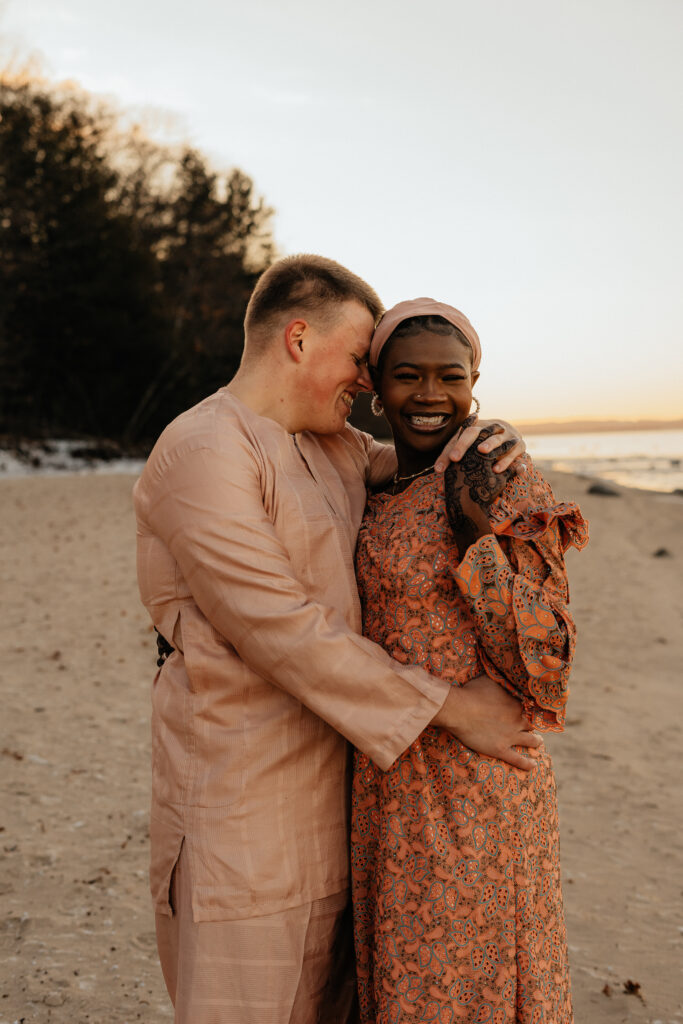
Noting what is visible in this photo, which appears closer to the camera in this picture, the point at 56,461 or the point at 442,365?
the point at 442,365

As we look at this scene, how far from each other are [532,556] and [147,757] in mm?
4961

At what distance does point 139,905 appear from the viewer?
15.0 feet

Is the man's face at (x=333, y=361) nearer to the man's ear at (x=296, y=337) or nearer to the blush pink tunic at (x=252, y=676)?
the man's ear at (x=296, y=337)

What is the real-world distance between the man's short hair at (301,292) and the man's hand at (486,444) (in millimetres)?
500

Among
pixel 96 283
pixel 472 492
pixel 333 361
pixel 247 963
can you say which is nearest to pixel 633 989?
pixel 247 963

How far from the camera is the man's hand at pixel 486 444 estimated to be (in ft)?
7.53

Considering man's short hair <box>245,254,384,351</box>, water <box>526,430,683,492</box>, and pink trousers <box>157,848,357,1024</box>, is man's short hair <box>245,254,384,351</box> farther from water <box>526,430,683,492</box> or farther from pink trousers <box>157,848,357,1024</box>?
water <box>526,430,683,492</box>

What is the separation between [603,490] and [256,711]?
20.0 m

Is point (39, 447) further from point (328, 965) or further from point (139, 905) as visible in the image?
point (328, 965)

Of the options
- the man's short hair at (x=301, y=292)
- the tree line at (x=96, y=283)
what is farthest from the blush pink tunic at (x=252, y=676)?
the tree line at (x=96, y=283)

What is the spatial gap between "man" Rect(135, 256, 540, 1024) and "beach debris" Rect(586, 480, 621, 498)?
764 inches

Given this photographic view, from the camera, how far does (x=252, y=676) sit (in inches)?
88.4

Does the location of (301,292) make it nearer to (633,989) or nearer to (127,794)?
(633,989)

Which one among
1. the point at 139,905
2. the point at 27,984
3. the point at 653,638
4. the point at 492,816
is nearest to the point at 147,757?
the point at 139,905
